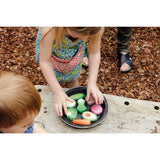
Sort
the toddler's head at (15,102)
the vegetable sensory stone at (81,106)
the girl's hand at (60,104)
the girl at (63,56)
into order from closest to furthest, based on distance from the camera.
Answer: the toddler's head at (15,102) → the girl at (63,56) → the girl's hand at (60,104) → the vegetable sensory stone at (81,106)

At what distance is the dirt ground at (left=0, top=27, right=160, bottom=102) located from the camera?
2.59 m

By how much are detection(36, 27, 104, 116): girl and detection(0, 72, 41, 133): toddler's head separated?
0.46 m

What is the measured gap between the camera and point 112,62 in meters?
2.77

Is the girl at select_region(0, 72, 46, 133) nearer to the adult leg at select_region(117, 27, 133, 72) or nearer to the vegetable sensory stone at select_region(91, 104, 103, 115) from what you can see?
the vegetable sensory stone at select_region(91, 104, 103, 115)

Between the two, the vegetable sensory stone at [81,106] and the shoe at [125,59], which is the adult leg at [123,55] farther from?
the vegetable sensory stone at [81,106]

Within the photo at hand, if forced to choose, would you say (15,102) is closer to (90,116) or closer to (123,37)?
(90,116)

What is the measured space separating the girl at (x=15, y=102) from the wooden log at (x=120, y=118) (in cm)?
65

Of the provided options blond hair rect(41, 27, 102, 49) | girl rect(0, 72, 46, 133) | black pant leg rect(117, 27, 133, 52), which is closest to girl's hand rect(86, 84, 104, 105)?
blond hair rect(41, 27, 102, 49)

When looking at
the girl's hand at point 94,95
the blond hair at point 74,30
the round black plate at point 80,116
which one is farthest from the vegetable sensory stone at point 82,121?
the blond hair at point 74,30

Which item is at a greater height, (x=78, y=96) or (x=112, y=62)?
(x=78, y=96)

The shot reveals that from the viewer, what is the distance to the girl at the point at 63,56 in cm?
135

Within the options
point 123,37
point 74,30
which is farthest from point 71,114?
point 123,37

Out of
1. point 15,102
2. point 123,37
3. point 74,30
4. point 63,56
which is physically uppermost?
point 74,30

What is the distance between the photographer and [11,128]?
0.94 meters
